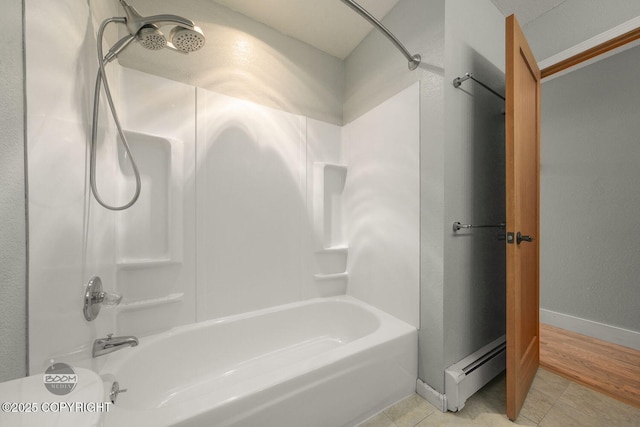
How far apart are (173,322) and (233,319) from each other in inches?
13.1

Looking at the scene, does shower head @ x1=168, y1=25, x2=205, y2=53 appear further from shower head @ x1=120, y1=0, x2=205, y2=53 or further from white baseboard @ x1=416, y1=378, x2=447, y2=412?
white baseboard @ x1=416, y1=378, x2=447, y2=412

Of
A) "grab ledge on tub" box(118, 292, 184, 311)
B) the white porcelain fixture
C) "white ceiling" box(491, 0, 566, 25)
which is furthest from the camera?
"white ceiling" box(491, 0, 566, 25)

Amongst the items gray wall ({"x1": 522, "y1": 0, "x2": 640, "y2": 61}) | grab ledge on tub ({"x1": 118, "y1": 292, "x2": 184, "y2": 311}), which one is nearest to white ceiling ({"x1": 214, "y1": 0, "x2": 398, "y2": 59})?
gray wall ({"x1": 522, "y1": 0, "x2": 640, "y2": 61})

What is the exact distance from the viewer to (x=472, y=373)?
4.10 ft

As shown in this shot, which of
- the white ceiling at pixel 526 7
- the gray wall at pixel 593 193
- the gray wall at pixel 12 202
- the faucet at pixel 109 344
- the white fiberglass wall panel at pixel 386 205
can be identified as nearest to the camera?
the gray wall at pixel 12 202

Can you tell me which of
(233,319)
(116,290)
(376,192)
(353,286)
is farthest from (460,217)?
(116,290)

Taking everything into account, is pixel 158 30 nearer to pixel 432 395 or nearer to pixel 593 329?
pixel 432 395

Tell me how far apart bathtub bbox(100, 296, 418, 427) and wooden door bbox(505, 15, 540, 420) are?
18.9 inches

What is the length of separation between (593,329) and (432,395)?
1744mm

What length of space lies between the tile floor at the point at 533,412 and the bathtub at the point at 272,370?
0.08 metres

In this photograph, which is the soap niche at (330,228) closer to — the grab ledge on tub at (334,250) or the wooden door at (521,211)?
the grab ledge on tub at (334,250)

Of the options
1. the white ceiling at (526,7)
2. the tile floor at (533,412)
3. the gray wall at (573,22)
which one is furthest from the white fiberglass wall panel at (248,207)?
the gray wall at (573,22)
